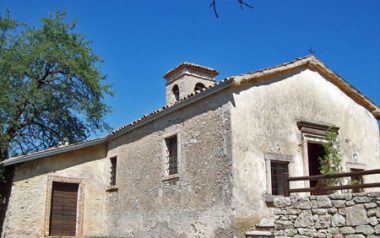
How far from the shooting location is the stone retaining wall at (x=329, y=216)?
8.55 metres

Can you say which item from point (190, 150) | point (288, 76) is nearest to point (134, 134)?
point (190, 150)

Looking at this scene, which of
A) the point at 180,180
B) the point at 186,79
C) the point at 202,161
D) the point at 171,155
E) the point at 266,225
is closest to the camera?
the point at 266,225

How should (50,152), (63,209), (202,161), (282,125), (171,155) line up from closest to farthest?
1. (202,161)
2. (282,125)
3. (171,155)
4. (50,152)
5. (63,209)

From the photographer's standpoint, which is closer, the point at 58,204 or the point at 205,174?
the point at 205,174

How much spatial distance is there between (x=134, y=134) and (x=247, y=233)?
6539 mm

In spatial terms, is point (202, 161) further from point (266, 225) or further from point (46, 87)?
point (46, 87)

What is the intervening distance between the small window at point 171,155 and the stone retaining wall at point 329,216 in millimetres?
4138

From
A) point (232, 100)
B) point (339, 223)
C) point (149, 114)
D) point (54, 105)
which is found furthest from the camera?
point (54, 105)

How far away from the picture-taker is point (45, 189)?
14789 millimetres

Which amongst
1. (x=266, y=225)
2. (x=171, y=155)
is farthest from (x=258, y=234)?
(x=171, y=155)

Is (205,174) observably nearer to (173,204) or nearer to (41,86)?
(173,204)

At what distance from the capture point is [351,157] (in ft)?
43.9

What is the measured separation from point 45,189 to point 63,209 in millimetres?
1090

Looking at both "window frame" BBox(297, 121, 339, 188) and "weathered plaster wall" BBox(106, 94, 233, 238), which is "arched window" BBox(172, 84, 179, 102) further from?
"window frame" BBox(297, 121, 339, 188)
